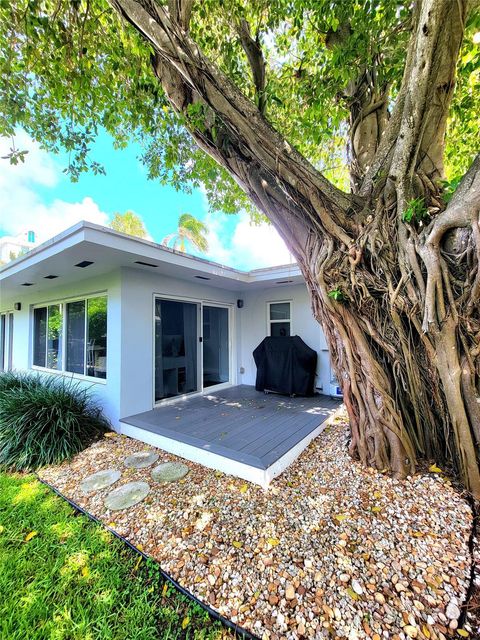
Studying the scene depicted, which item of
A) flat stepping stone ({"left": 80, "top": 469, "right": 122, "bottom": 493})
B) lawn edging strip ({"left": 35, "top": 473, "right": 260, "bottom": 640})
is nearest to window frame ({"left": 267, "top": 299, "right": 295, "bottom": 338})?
flat stepping stone ({"left": 80, "top": 469, "right": 122, "bottom": 493})

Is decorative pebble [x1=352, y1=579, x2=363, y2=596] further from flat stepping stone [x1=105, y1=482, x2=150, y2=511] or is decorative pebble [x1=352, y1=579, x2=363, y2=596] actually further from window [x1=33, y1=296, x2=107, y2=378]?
window [x1=33, y1=296, x2=107, y2=378]

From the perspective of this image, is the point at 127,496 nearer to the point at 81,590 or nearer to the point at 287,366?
the point at 81,590

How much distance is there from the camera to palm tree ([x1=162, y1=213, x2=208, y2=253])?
45.4 feet

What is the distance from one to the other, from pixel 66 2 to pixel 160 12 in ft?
4.54

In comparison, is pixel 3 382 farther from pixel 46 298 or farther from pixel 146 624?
pixel 146 624

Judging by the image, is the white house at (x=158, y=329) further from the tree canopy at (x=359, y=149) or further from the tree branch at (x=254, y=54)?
the tree branch at (x=254, y=54)

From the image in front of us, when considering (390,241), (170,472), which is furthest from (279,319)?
(170,472)

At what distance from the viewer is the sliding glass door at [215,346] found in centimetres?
607

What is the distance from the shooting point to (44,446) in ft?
11.3

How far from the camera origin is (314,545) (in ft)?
6.15

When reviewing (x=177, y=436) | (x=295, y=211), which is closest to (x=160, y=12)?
(x=295, y=211)

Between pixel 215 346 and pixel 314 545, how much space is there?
15.6ft

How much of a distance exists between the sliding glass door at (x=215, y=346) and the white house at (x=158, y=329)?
0.02m

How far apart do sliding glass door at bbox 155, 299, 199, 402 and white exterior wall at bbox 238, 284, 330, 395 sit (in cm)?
156
